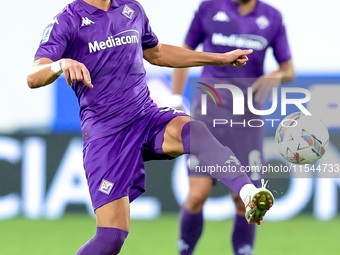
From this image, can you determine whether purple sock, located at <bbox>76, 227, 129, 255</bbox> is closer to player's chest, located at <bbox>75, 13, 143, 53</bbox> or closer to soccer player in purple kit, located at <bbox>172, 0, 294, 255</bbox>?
player's chest, located at <bbox>75, 13, 143, 53</bbox>

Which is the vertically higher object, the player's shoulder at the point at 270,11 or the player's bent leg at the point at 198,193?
the player's shoulder at the point at 270,11

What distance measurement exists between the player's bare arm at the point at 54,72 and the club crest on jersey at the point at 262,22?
2.11 meters

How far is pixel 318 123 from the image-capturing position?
14.2ft

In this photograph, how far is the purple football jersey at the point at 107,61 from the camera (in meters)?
3.79

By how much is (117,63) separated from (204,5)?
59.5 inches

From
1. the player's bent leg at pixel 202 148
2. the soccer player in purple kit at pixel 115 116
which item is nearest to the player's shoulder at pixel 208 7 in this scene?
the soccer player in purple kit at pixel 115 116

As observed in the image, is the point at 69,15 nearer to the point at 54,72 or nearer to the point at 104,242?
the point at 54,72

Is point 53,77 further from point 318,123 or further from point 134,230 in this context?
point 134,230

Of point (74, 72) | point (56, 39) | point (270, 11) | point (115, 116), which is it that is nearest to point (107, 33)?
Result: point (56, 39)

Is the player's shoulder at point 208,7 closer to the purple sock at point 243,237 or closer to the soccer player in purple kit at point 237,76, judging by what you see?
the soccer player in purple kit at point 237,76

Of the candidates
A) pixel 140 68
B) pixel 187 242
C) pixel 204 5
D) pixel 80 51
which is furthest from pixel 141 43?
pixel 187 242

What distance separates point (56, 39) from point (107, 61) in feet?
1.22

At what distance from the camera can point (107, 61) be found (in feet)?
12.6

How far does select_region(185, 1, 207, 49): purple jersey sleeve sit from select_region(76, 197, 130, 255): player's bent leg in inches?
72.6
